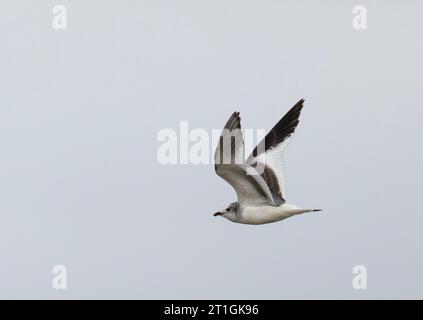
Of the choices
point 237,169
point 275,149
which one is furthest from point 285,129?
point 237,169

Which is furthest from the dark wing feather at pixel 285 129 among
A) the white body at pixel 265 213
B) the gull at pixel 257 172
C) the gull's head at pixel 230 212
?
the white body at pixel 265 213

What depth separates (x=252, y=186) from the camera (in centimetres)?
1576

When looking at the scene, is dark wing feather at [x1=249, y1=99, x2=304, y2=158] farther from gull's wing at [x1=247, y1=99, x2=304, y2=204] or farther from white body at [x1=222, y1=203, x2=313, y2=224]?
white body at [x1=222, y1=203, x2=313, y2=224]

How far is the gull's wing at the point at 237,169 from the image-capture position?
14.4 metres

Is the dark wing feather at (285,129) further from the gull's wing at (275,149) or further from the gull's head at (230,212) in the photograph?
the gull's head at (230,212)

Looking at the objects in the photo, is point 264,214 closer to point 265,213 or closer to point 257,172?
point 265,213

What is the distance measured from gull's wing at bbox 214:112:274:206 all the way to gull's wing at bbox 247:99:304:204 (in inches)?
51.8

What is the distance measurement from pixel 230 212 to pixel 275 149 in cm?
204

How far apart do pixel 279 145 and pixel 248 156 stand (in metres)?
0.63

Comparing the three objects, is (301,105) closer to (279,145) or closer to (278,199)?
(279,145)

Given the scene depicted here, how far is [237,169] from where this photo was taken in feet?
49.4

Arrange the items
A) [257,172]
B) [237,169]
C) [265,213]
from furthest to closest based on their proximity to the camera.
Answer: [265,213] < [257,172] < [237,169]

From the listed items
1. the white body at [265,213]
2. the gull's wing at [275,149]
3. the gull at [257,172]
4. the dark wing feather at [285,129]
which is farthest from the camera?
the dark wing feather at [285,129]

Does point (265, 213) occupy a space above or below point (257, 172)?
below
